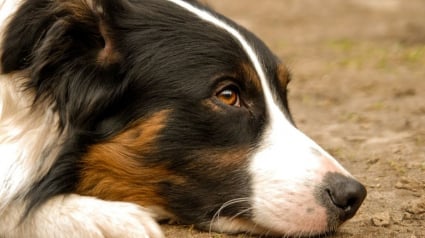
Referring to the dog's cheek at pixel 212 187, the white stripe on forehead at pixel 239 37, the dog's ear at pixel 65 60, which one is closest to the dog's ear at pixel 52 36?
the dog's ear at pixel 65 60

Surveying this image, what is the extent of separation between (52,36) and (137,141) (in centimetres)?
64

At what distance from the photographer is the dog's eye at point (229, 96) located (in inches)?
171

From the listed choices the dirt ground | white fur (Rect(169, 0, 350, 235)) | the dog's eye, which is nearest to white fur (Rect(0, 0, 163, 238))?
the dirt ground

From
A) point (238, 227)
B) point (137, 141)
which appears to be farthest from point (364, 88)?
point (137, 141)

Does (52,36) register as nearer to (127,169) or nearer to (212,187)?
(127,169)

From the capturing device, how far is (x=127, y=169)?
4230 mm

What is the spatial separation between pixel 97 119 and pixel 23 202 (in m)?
0.53

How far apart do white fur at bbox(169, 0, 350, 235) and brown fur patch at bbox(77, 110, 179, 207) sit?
1.20 feet

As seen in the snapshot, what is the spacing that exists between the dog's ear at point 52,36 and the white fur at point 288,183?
897mm

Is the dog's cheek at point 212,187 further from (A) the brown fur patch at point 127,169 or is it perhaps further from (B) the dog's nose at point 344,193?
(B) the dog's nose at point 344,193

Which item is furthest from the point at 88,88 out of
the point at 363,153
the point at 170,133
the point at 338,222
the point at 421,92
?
the point at 421,92

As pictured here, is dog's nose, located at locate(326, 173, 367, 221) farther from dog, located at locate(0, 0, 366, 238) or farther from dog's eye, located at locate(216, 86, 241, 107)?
dog's eye, located at locate(216, 86, 241, 107)

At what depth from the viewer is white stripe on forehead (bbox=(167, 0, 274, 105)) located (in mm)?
4488

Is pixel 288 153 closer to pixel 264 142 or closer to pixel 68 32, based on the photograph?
pixel 264 142
